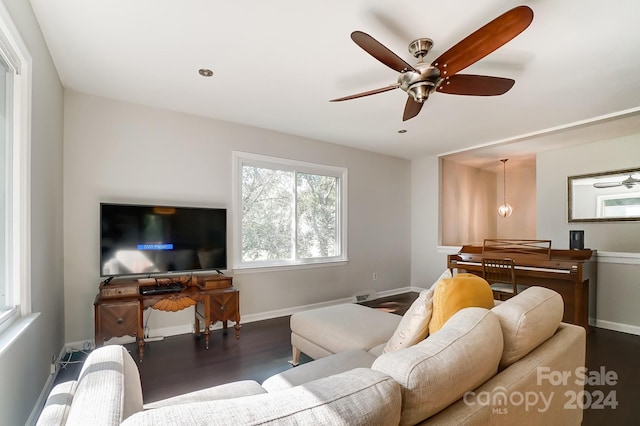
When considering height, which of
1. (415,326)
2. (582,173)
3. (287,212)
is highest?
(582,173)

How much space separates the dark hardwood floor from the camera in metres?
2.31

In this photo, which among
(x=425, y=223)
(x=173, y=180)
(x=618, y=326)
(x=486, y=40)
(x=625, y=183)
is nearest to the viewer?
(x=486, y=40)

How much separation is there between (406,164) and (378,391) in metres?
5.57

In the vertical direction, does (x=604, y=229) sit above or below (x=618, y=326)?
above

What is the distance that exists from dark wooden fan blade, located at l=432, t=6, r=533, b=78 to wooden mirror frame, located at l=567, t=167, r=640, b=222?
13.0 feet

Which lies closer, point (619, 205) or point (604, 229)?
point (619, 205)

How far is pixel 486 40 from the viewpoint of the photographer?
5.88 feet

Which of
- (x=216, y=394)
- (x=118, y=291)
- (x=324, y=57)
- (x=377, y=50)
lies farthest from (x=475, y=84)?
(x=118, y=291)

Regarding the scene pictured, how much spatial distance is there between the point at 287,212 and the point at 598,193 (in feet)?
14.6

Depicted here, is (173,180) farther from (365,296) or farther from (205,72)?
(365,296)

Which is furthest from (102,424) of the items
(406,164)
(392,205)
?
(406,164)

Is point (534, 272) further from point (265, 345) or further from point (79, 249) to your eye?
point (79, 249)

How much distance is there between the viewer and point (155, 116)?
3.50 m

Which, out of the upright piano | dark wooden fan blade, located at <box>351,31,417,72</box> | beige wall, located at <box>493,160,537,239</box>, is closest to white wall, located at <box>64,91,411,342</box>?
the upright piano
